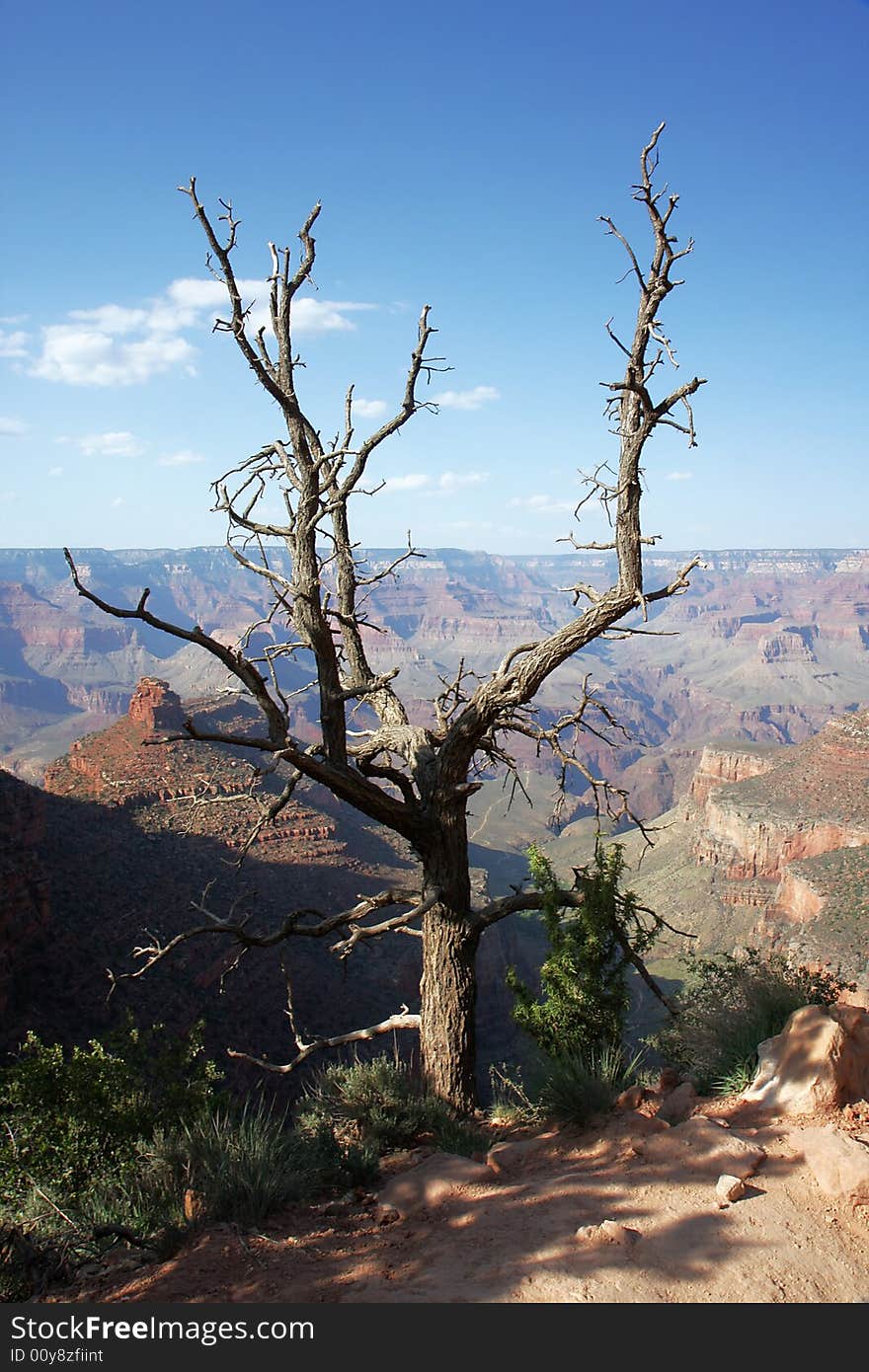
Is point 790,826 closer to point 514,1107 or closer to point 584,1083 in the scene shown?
point 514,1107

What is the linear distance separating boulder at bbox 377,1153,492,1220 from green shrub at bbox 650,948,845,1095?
198 cm

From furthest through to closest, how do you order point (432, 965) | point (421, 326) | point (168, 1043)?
1. point (168, 1043)
2. point (432, 965)
3. point (421, 326)

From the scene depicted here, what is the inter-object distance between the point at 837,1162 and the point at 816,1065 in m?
0.95

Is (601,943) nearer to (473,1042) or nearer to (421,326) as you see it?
(473,1042)

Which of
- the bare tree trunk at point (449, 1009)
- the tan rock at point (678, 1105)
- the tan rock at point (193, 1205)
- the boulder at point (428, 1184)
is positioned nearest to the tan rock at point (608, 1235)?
the boulder at point (428, 1184)

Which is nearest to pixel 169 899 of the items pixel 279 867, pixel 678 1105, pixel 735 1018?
pixel 279 867

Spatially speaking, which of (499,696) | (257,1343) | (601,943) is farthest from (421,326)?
(257,1343)

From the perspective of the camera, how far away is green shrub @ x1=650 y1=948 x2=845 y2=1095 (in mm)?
6164

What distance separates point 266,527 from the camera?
6.66 m

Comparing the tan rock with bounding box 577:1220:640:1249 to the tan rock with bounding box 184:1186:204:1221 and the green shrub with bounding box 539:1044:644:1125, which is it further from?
the tan rock with bounding box 184:1186:204:1221

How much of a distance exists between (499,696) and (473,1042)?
10.0 ft

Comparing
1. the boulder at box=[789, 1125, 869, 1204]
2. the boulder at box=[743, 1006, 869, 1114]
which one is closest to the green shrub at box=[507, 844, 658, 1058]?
the boulder at box=[743, 1006, 869, 1114]

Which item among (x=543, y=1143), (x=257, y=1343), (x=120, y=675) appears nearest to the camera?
(x=257, y=1343)

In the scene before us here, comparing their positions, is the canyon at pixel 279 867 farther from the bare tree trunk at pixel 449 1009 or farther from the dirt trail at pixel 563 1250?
the dirt trail at pixel 563 1250
